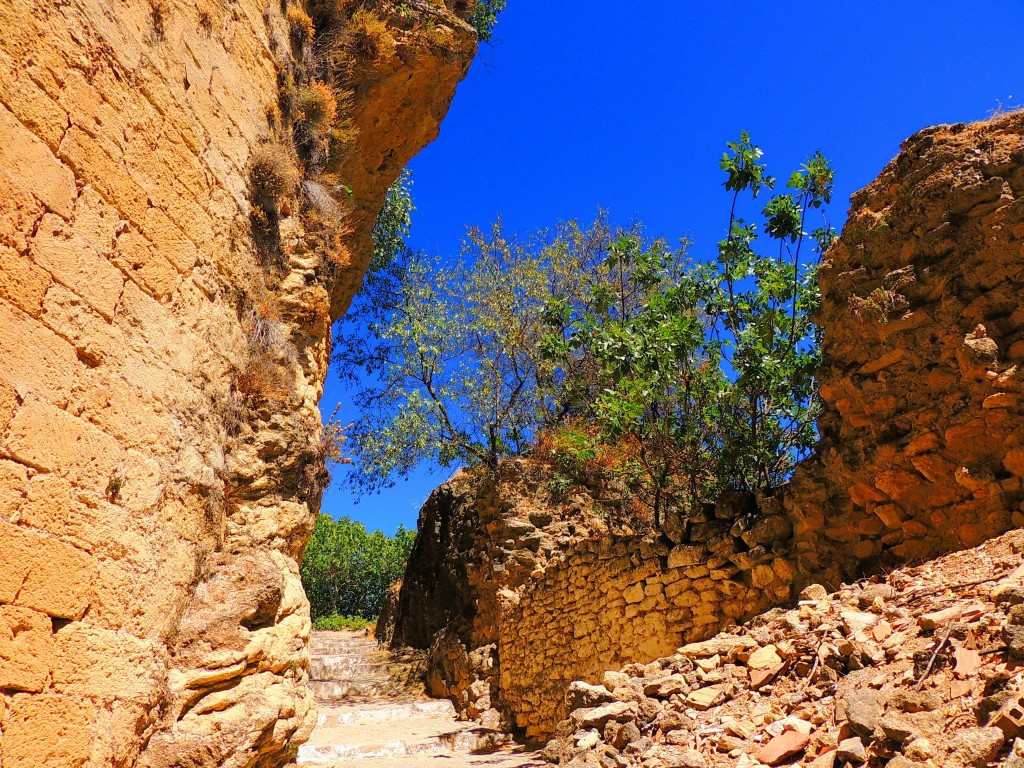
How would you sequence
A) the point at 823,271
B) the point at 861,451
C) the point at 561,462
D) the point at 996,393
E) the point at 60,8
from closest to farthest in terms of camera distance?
the point at 60,8, the point at 996,393, the point at 861,451, the point at 823,271, the point at 561,462

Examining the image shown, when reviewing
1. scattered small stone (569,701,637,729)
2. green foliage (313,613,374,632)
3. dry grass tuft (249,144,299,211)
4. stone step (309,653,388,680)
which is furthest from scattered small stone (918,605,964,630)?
green foliage (313,613,374,632)

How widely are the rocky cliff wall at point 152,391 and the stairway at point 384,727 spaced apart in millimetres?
2601

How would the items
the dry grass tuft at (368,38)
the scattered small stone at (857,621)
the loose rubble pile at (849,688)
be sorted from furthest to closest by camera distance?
the dry grass tuft at (368,38), the scattered small stone at (857,621), the loose rubble pile at (849,688)

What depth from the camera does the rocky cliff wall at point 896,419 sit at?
4.48m

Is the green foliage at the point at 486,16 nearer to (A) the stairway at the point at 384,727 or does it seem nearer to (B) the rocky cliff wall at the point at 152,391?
(B) the rocky cliff wall at the point at 152,391

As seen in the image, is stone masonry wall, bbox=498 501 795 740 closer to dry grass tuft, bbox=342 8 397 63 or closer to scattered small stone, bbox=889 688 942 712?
scattered small stone, bbox=889 688 942 712

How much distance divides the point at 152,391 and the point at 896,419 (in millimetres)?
5082

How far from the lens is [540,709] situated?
9.17 m

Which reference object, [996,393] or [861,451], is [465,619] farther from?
[996,393]

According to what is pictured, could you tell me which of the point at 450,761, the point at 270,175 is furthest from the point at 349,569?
the point at 270,175

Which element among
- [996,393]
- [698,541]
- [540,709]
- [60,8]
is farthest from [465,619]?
[60,8]

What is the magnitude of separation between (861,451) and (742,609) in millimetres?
1759

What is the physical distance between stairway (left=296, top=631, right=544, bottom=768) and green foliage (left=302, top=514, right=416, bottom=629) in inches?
641

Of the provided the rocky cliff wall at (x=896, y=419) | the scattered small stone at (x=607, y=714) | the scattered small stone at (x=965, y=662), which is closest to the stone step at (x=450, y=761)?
the rocky cliff wall at (x=896, y=419)
